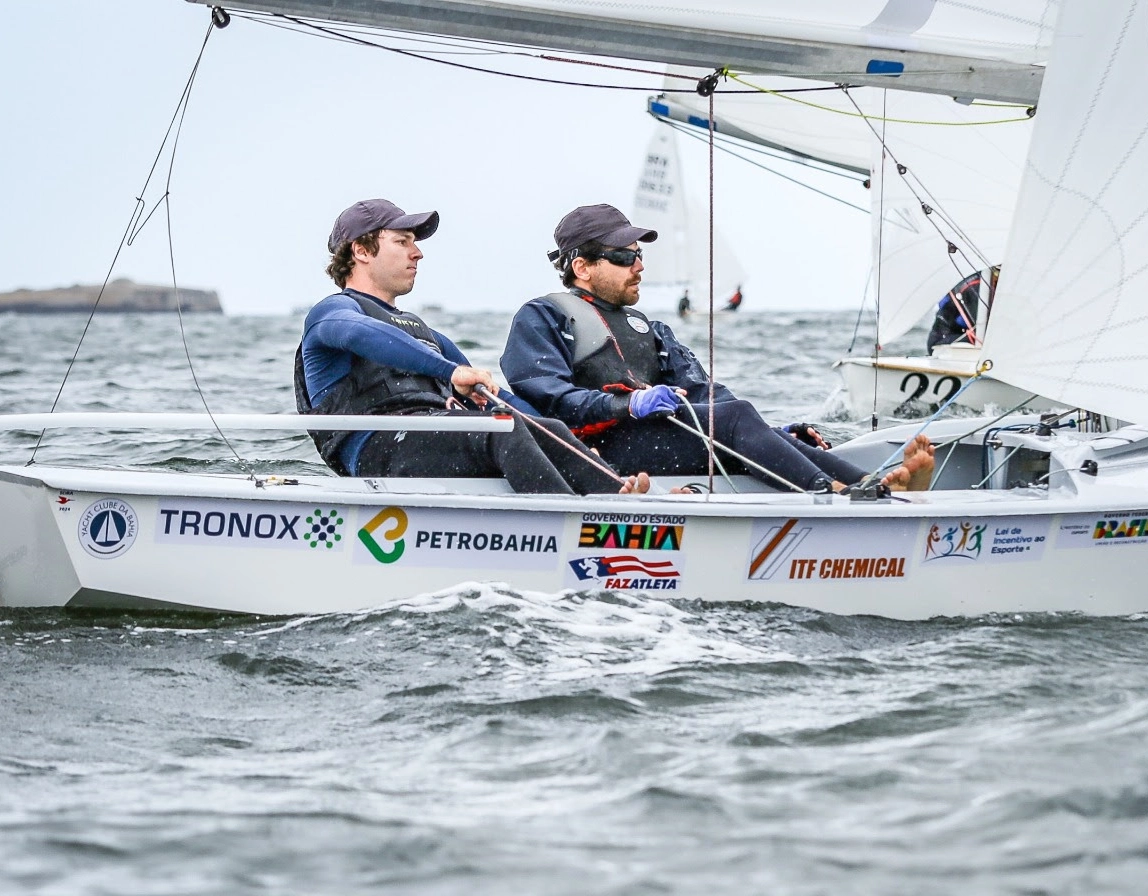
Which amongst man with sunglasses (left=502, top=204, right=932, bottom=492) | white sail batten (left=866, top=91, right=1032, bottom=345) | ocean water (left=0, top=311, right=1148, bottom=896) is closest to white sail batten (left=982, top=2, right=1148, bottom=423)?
man with sunglasses (left=502, top=204, right=932, bottom=492)

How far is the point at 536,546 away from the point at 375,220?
1.15m

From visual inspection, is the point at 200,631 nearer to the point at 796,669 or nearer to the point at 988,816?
the point at 796,669

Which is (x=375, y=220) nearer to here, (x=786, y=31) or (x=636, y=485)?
(x=636, y=485)

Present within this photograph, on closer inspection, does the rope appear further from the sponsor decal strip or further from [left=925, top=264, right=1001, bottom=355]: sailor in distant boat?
[left=925, top=264, right=1001, bottom=355]: sailor in distant boat

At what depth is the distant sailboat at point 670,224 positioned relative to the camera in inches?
1171

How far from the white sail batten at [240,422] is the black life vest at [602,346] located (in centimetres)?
81

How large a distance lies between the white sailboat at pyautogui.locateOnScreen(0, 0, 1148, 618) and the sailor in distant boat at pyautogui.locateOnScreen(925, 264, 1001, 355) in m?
6.48

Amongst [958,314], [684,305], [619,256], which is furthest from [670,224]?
[619,256]

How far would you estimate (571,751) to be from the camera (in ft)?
9.27

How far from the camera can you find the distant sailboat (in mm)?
29734

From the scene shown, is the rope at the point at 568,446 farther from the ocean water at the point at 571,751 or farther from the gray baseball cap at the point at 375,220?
the gray baseball cap at the point at 375,220

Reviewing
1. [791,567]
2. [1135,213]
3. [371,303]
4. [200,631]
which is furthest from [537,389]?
[1135,213]

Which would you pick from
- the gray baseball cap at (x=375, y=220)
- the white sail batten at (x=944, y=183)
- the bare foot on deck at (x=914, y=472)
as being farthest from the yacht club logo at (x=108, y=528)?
the white sail batten at (x=944, y=183)

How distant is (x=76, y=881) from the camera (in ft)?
7.22
